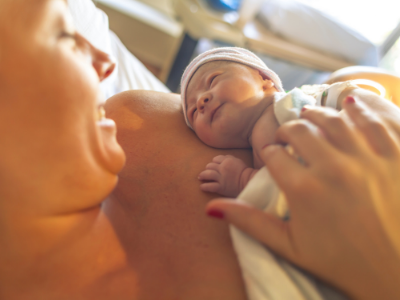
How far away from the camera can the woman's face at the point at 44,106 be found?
16.5 inches

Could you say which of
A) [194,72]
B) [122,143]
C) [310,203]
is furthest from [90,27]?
[310,203]

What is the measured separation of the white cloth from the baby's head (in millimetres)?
409

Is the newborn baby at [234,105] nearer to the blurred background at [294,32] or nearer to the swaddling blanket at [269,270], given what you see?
the swaddling blanket at [269,270]

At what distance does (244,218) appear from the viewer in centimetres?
49

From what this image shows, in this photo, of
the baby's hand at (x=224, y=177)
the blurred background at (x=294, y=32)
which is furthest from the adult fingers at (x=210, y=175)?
the blurred background at (x=294, y=32)

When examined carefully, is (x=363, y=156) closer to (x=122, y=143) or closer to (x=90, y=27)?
(x=122, y=143)

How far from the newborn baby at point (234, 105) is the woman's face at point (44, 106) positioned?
34cm

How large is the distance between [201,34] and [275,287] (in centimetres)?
203

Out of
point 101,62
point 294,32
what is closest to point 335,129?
point 101,62

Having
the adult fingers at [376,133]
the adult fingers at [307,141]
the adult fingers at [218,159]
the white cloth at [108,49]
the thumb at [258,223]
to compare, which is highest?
the adult fingers at [376,133]

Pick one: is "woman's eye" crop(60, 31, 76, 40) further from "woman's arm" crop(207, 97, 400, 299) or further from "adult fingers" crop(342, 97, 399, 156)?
"adult fingers" crop(342, 97, 399, 156)

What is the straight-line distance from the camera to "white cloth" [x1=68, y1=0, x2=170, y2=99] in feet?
3.92

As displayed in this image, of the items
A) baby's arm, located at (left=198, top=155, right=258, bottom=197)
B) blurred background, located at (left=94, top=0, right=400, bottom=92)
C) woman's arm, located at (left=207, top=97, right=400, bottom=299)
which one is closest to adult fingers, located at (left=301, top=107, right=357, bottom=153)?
woman's arm, located at (left=207, top=97, right=400, bottom=299)

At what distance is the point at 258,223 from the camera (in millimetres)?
481
